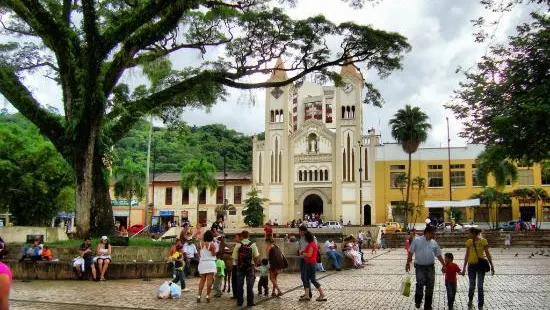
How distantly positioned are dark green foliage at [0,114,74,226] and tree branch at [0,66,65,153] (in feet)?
35.8

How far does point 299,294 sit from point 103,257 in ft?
19.4

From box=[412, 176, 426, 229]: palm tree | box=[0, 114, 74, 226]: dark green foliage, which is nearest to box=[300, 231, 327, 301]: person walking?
box=[0, 114, 74, 226]: dark green foliage

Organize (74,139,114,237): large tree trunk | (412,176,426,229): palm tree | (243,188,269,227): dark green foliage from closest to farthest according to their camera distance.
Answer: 1. (74,139,114,237): large tree trunk
2. (243,188,269,227): dark green foliage
3. (412,176,426,229): palm tree

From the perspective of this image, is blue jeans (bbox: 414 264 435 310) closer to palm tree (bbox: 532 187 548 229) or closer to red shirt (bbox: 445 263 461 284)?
red shirt (bbox: 445 263 461 284)

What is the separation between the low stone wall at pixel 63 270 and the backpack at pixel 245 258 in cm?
586

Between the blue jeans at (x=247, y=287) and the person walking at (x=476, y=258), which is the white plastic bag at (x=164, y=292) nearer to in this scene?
the blue jeans at (x=247, y=287)

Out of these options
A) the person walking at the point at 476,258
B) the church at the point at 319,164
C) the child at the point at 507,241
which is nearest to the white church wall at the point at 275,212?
the church at the point at 319,164

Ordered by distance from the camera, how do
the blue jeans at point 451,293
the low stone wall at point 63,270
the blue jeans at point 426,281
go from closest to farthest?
the blue jeans at point 426,281 → the blue jeans at point 451,293 → the low stone wall at point 63,270

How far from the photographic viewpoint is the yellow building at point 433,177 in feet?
173

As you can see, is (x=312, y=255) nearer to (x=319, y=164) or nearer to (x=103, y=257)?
(x=103, y=257)

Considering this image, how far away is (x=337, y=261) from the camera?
1878cm

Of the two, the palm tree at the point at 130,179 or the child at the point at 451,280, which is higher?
the palm tree at the point at 130,179

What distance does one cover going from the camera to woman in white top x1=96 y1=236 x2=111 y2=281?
48.0 feet

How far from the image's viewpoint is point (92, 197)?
→ 715 inches
